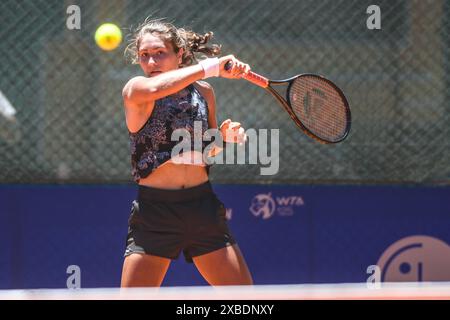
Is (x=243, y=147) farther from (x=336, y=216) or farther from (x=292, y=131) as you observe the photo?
(x=336, y=216)

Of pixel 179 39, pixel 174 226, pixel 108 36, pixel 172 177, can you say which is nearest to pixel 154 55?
pixel 179 39

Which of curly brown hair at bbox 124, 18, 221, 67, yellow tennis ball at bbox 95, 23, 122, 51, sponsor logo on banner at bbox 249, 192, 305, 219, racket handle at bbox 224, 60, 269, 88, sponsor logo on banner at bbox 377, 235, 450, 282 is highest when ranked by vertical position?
yellow tennis ball at bbox 95, 23, 122, 51

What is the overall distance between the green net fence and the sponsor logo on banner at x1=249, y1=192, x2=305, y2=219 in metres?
0.12

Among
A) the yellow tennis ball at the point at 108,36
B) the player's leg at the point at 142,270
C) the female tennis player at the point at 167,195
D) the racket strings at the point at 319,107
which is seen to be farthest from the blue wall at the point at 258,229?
the player's leg at the point at 142,270

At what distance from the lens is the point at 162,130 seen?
10.8 ft

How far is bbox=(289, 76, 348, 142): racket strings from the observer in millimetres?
3621

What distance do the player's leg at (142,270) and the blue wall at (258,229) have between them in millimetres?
1564

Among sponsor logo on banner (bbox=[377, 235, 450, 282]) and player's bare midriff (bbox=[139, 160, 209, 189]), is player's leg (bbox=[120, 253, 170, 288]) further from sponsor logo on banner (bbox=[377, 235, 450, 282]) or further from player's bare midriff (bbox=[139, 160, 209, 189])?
sponsor logo on banner (bbox=[377, 235, 450, 282])

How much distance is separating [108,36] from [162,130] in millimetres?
1500

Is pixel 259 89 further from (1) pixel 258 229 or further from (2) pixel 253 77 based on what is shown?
(2) pixel 253 77

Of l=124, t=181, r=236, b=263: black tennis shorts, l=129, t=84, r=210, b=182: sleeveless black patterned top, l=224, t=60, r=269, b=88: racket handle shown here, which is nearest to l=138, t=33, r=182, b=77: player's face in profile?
l=129, t=84, r=210, b=182: sleeveless black patterned top

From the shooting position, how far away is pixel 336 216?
4867 mm
